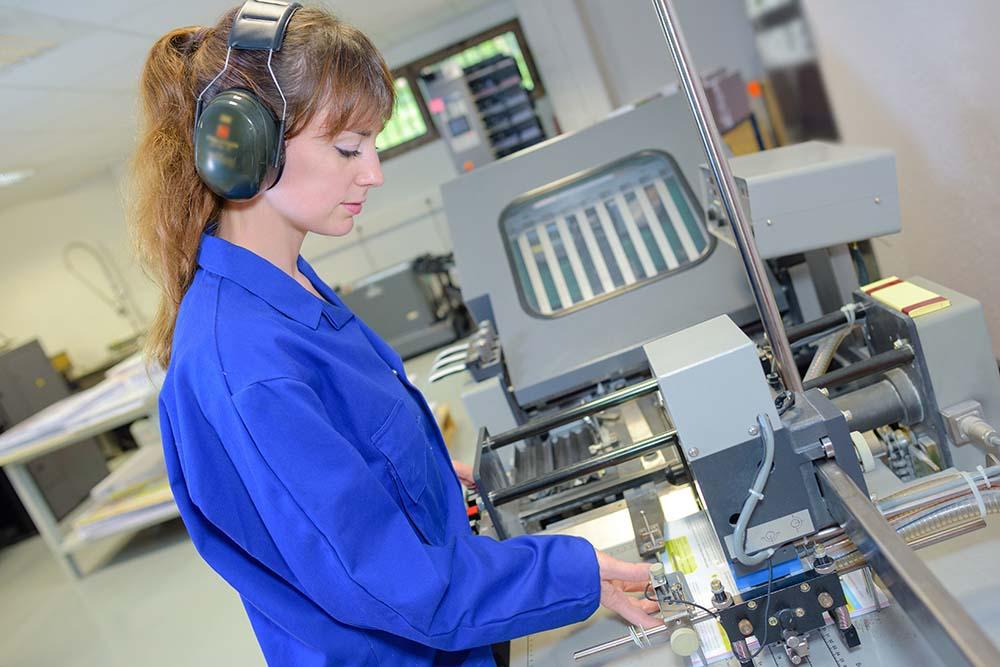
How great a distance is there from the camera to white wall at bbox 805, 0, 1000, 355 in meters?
2.08

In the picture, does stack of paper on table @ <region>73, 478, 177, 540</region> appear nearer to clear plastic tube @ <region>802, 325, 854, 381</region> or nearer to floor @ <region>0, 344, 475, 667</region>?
floor @ <region>0, 344, 475, 667</region>

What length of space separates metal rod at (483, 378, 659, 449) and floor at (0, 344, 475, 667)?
165 centimetres

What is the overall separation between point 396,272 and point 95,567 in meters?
3.13

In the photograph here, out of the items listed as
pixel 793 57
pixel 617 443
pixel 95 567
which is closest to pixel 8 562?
pixel 95 567

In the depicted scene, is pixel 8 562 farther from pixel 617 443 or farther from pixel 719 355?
pixel 719 355

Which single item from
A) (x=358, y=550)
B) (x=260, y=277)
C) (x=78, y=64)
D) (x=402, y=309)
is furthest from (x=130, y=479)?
(x=358, y=550)

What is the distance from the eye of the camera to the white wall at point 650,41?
7.14 m

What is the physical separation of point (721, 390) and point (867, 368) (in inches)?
19.5

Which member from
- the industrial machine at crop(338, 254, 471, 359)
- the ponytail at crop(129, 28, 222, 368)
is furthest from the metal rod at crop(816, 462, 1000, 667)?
the industrial machine at crop(338, 254, 471, 359)

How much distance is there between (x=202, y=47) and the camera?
3.12ft

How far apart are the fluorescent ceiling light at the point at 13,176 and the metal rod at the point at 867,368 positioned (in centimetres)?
601

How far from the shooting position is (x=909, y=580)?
66cm

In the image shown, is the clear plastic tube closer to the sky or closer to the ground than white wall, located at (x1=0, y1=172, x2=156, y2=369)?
closer to the ground

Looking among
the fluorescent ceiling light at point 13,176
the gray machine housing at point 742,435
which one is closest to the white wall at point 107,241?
the fluorescent ceiling light at point 13,176
